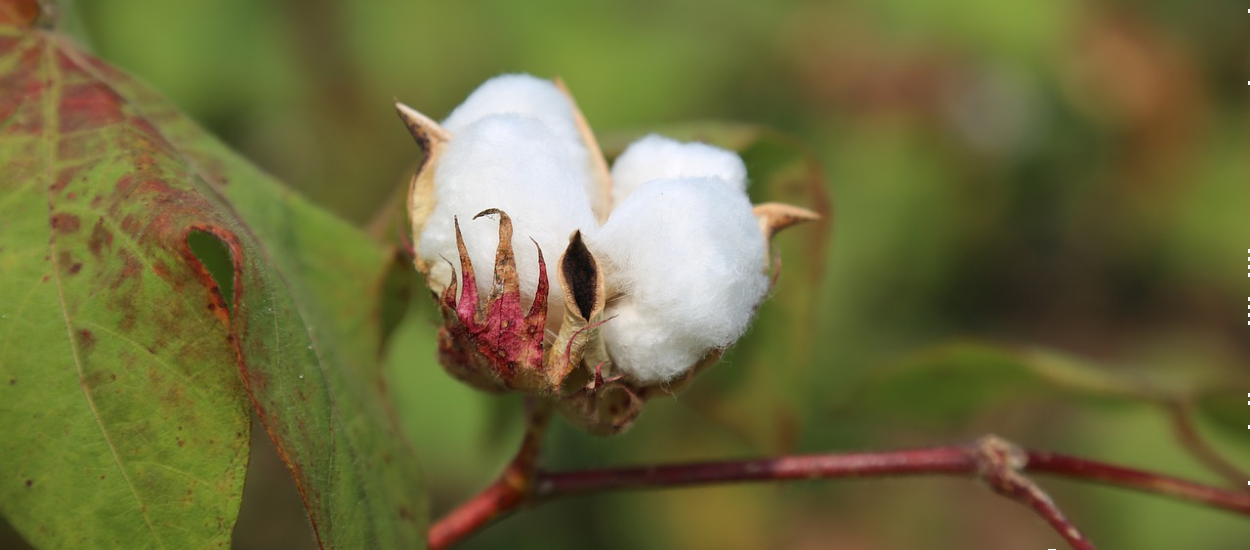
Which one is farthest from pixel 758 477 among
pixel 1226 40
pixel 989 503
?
pixel 1226 40

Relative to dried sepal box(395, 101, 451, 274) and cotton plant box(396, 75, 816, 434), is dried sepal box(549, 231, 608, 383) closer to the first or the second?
cotton plant box(396, 75, 816, 434)

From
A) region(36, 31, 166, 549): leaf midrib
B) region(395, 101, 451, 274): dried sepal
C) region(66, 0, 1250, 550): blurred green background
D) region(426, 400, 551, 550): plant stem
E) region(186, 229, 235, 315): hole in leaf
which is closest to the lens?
region(36, 31, 166, 549): leaf midrib

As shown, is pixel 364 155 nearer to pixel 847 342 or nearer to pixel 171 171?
pixel 847 342

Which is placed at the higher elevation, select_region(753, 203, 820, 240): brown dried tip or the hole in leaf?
select_region(753, 203, 820, 240): brown dried tip

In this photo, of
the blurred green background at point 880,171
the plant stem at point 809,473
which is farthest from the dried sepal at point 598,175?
the blurred green background at point 880,171

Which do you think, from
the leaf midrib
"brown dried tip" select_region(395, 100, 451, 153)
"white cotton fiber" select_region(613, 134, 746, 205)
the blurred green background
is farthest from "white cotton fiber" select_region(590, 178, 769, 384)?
the blurred green background

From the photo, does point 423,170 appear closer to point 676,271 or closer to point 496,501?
point 676,271
